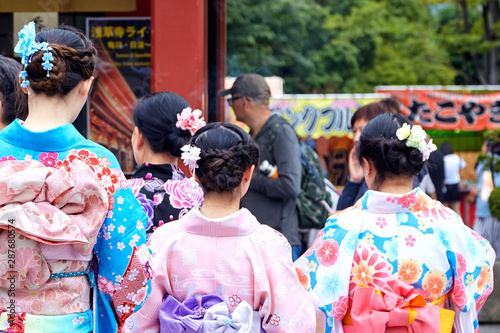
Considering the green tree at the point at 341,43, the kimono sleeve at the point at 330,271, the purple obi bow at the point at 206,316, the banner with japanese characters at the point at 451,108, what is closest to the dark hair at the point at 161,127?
the kimono sleeve at the point at 330,271

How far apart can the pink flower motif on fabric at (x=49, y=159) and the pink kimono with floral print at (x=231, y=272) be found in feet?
1.89

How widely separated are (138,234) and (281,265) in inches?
22.5

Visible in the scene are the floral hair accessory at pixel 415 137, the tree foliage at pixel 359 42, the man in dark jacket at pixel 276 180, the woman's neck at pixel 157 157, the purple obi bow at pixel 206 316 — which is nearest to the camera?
the purple obi bow at pixel 206 316

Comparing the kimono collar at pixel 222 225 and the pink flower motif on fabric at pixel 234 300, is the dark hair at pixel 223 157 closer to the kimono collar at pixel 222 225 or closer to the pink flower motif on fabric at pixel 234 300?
the kimono collar at pixel 222 225

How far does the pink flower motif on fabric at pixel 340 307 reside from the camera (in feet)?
8.85

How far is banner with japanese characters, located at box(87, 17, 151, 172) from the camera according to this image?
4.48 m

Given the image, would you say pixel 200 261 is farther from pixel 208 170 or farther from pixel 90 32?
pixel 90 32

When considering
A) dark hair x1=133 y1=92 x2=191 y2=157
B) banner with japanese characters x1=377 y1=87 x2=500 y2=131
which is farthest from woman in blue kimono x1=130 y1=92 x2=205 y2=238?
banner with japanese characters x1=377 y1=87 x2=500 y2=131

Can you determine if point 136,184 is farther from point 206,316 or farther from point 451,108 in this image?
point 451,108

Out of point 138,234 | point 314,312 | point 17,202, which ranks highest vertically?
point 17,202

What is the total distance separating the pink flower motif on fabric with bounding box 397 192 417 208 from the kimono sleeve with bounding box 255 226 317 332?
612mm

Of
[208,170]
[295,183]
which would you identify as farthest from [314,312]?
[295,183]

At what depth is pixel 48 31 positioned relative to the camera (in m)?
2.15

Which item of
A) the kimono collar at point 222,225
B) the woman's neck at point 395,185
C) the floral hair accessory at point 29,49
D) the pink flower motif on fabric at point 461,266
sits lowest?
the pink flower motif on fabric at point 461,266
